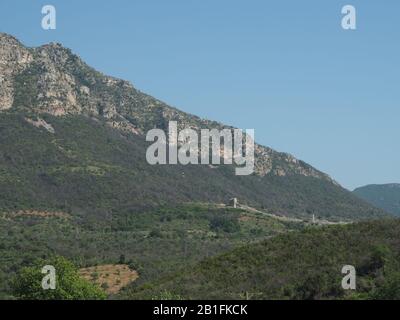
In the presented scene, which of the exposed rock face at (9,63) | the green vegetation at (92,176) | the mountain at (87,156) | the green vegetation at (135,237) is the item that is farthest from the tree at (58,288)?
the exposed rock face at (9,63)

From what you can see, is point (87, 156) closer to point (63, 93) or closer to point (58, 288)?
point (63, 93)

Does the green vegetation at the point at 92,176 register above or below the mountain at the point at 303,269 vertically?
above

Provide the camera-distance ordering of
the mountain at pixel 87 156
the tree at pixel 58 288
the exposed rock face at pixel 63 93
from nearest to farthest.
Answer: the tree at pixel 58 288
the mountain at pixel 87 156
the exposed rock face at pixel 63 93

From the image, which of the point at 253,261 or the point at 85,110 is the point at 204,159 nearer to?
the point at 85,110

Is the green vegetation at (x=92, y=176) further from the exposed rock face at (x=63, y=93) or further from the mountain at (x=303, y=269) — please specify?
the mountain at (x=303, y=269)

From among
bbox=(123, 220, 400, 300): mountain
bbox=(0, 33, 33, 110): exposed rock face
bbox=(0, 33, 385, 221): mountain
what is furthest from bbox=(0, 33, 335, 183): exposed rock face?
bbox=(123, 220, 400, 300): mountain

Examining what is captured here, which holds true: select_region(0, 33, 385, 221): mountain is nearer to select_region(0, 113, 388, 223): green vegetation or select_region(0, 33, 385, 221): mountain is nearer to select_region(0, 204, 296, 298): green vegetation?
select_region(0, 113, 388, 223): green vegetation

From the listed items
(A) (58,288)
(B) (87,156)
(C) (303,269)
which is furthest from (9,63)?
(C) (303,269)

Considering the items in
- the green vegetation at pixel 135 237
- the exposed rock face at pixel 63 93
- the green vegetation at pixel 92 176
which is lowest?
the green vegetation at pixel 135 237
